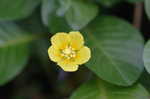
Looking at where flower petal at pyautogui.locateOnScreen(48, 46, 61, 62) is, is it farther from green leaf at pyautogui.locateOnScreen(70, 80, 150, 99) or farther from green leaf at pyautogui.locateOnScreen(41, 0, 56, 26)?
green leaf at pyautogui.locateOnScreen(41, 0, 56, 26)

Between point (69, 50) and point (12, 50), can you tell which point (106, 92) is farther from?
point (12, 50)

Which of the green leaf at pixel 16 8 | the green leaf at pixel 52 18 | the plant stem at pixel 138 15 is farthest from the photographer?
the plant stem at pixel 138 15

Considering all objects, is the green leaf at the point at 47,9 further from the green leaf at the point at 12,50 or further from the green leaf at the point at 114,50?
the green leaf at the point at 12,50

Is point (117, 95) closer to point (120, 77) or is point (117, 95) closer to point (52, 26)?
point (120, 77)

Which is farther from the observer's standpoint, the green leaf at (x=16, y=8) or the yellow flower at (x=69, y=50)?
the green leaf at (x=16, y=8)

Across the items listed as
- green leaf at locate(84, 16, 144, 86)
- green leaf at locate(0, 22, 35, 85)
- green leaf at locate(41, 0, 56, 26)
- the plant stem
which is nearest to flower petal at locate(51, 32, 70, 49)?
green leaf at locate(84, 16, 144, 86)

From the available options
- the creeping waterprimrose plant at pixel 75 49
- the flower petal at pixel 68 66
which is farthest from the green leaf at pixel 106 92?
the flower petal at pixel 68 66
